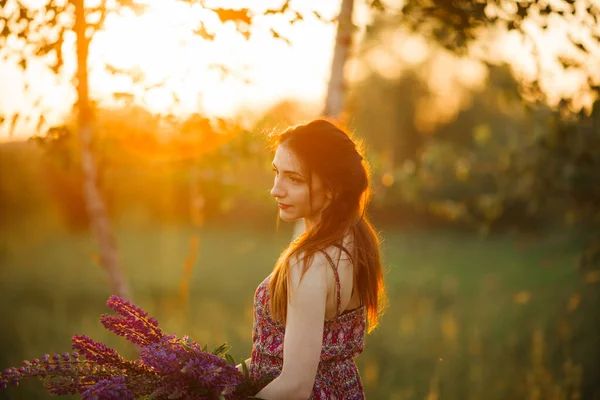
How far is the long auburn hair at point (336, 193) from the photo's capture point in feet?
6.70

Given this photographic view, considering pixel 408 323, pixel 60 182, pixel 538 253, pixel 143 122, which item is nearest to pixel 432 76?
pixel 538 253

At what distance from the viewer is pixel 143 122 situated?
170 inches

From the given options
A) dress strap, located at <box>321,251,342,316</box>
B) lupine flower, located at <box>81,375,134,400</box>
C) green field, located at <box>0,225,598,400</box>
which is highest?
dress strap, located at <box>321,251,342,316</box>

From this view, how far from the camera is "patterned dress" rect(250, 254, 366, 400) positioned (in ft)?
6.91

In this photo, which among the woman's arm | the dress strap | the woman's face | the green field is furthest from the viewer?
the green field

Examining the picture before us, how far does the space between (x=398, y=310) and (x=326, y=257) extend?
7.76 meters

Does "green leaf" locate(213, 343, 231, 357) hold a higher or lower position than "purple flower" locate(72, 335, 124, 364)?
lower

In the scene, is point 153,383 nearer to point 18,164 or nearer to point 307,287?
point 307,287

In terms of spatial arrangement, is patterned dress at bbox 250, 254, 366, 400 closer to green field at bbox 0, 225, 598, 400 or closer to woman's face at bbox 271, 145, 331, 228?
woman's face at bbox 271, 145, 331, 228

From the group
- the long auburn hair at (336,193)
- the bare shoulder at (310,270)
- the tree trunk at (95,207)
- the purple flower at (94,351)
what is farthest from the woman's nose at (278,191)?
the tree trunk at (95,207)

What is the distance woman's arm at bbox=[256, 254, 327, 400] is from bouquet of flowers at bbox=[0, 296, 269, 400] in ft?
0.54

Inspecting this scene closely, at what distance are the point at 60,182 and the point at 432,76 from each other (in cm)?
1773

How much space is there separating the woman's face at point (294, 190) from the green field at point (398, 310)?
6.56ft

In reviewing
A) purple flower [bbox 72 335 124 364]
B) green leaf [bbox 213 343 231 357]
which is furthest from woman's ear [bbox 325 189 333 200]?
purple flower [bbox 72 335 124 364]
